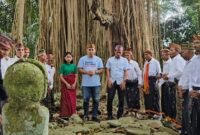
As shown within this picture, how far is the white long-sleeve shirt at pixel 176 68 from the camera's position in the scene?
746 cm

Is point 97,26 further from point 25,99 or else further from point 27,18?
point 25,99

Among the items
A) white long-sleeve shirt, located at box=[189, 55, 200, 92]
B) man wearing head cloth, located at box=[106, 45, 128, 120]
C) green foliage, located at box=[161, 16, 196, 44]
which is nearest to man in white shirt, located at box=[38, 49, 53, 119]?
man wearing head cloth, located at box=[106, 45, 128, 120]

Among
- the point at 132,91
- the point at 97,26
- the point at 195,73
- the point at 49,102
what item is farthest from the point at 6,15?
the point at 195,73

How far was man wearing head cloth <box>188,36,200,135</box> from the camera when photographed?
5.43 metres

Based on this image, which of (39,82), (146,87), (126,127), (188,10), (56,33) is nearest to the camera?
(39,82)

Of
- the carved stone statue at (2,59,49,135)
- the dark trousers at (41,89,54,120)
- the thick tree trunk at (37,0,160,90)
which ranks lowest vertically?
the dark trousers at (41,89,54,120)

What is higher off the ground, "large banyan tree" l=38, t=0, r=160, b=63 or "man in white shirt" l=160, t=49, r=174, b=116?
"large banyan tree" l=38, t=0, r=160, b=63

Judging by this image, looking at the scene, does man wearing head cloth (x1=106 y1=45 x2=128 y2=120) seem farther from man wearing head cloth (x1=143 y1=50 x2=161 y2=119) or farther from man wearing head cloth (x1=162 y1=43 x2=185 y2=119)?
man wearing head cloth (x1=162 y1=43 x2=185 y2=119)

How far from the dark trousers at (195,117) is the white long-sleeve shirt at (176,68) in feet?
6.55

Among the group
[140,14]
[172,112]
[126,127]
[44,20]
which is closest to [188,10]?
[140,14]

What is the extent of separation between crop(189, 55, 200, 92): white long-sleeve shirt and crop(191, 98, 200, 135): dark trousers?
19 centimetres

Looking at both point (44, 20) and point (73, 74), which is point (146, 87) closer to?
point (73, 74)

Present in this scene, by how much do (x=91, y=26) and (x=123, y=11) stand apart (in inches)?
34.4

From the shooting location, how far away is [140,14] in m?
10.3
